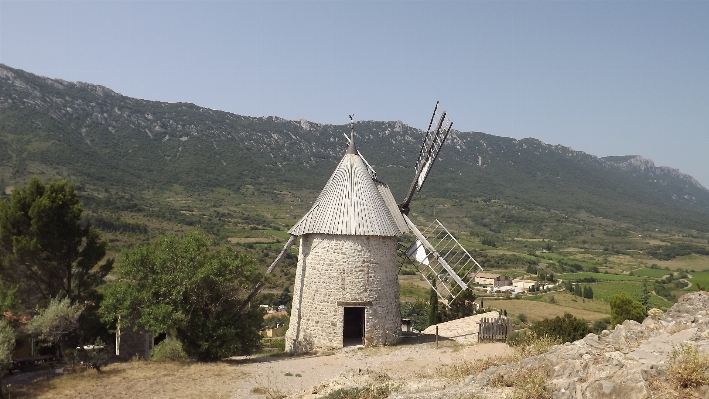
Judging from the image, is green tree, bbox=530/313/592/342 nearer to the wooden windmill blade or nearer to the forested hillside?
the wooden windmill blade

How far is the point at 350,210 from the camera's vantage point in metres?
16.3

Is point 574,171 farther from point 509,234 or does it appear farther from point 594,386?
point 594,386

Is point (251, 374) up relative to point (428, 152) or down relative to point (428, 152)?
down

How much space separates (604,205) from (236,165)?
97305 mm

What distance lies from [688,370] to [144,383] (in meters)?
11.8

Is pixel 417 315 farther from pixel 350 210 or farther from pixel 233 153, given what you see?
pixel 233 153

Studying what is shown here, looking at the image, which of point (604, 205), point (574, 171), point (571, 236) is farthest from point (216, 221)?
point (574, 171)

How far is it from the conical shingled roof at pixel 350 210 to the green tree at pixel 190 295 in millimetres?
2619

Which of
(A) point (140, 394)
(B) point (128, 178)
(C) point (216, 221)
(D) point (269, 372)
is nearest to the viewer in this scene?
(A) point (140, 394)

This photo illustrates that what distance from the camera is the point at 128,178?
73.4 metres

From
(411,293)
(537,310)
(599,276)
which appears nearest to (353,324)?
(537,310)

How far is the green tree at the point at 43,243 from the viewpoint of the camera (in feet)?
49.8

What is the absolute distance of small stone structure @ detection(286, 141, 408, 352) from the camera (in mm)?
15609

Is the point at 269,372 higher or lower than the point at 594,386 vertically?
lower
